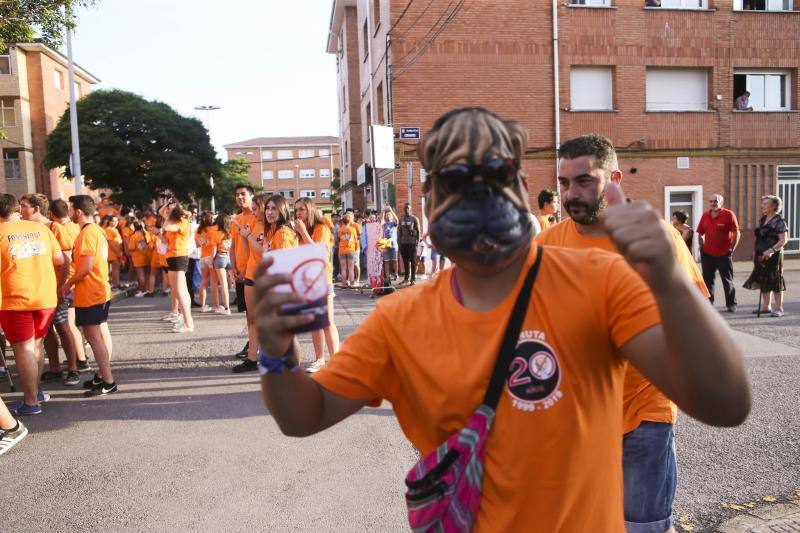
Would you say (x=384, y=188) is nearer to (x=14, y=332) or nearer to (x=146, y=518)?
(x=14, y=332)

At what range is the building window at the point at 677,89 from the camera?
19.8 m

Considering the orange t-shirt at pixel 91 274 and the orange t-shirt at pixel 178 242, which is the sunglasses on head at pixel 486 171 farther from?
the orange t-shirt at pixel 178 242

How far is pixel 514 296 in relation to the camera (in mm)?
1401

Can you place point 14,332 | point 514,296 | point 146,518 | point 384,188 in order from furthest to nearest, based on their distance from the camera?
point 384,188 → point 14,332 → point 146,518 → point 514,296

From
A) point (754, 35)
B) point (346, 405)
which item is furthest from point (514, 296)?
point (754, 35)

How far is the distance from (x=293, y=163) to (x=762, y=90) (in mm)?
76364

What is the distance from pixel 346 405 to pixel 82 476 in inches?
145

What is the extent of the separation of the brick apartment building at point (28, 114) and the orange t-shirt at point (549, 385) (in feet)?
139

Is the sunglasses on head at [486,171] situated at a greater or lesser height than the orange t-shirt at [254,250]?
greater

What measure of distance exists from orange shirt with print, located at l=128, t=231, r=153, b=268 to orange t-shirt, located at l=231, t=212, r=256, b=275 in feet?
25.7

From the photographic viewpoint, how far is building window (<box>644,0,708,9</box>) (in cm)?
1952

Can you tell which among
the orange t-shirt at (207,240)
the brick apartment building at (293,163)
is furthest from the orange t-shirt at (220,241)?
the brick apartment building at (293,163)

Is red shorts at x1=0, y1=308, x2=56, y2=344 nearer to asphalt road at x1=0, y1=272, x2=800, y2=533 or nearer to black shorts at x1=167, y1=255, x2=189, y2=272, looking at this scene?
asphalt road at x1=0, y1=272, x2=800, y2=533

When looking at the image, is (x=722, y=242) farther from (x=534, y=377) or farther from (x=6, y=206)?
(x=534, y=377)
